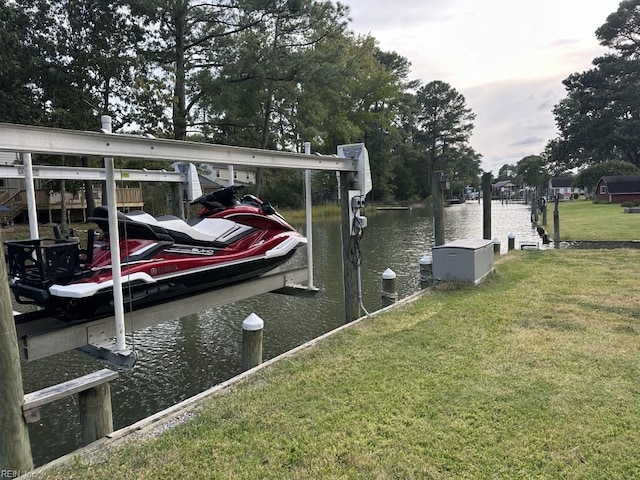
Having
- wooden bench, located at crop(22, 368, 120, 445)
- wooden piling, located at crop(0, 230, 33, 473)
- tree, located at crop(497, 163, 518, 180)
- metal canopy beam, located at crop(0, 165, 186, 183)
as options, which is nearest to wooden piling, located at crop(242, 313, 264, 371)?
wooden bench, located at crop(22, 368, 120, 445)

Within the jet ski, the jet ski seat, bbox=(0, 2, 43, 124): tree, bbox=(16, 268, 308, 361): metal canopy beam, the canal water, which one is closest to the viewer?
bbox=(16, 268, 308, 361): metal canopy beam

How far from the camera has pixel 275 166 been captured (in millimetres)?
4074

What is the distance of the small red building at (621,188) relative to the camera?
3134 centimetres

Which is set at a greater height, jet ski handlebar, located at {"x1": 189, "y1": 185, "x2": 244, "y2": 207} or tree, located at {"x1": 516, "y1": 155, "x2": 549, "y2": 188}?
tree, located at {"x1": 516, "y1": 155, "x2": 549, "y2": 188}

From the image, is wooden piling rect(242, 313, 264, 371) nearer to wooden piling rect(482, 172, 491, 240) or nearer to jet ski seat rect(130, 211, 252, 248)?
jet ski seat rect(130, 211, 252, 248)

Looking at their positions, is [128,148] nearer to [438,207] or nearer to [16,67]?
[438,207]

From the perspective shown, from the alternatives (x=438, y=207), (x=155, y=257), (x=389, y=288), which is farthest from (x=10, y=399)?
(x=438, y=207)

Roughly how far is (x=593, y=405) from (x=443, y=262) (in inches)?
150

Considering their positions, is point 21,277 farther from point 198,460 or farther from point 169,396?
point 198,460

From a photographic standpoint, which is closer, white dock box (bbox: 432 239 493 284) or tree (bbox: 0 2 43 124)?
white dock box (bbox: 432 239 493 284)

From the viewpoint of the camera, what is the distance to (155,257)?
12.6 feet

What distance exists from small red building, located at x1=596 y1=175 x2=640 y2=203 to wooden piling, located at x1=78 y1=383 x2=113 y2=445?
119 ft

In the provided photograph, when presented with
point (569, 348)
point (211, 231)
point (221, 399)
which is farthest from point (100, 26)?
point (569, 348)

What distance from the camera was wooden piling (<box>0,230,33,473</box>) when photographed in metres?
2.06
